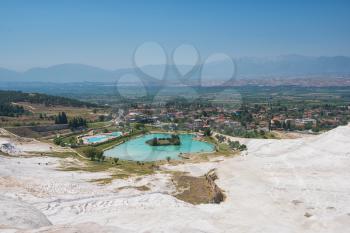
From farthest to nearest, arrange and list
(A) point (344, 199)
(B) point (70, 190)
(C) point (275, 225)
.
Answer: (B) point (70, 190) < (A) point (344, 199) < (C) point (275, 225)

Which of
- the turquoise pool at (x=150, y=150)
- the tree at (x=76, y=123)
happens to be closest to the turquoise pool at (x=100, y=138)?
the turquoise pool at (x=150, y=150)

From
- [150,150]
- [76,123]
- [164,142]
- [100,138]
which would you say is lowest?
[150,150]

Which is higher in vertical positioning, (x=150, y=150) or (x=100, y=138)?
(x=100, y=138)

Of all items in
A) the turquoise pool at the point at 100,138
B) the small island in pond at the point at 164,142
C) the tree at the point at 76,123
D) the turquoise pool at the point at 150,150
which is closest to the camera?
the turquoise pool at the point at 150,150

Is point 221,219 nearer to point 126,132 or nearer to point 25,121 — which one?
point 126,132

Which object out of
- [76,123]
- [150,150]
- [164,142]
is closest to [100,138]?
[76,123]

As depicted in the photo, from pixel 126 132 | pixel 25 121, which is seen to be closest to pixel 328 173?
pixel 126 132

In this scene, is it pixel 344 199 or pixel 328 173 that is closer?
pixel 344 199

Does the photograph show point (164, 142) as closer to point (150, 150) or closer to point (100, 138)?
point (150, 150)

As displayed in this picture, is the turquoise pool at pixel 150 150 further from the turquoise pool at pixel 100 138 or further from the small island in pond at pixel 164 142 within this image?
the turquoise pool at pixel 100 138
